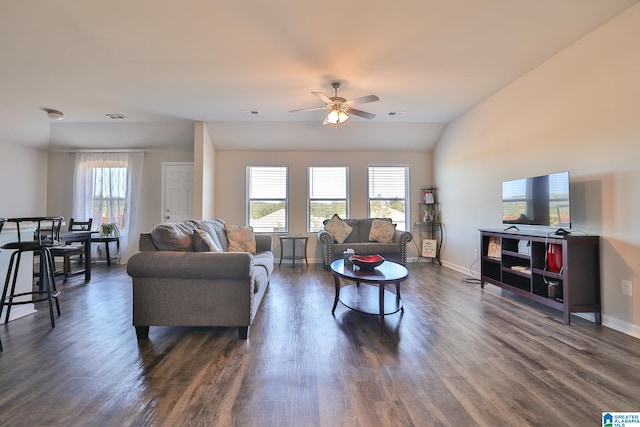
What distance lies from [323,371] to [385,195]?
4.58 meters

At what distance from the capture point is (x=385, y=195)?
586 centimetres

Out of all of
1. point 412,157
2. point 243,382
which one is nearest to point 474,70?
point 412,157

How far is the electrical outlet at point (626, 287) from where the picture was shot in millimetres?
2287

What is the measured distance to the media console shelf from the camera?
8.16ft

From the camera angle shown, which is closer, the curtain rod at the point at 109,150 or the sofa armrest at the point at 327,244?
the sofa armrest at the point at 327,244

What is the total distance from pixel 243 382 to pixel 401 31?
Answer: 10.0 ft

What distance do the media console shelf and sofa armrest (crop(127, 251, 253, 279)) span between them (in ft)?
9.47

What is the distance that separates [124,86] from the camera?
11.7ft

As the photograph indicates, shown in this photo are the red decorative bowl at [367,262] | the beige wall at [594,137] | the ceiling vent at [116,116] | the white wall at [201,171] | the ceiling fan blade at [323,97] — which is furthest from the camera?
the white wall at [201,171]

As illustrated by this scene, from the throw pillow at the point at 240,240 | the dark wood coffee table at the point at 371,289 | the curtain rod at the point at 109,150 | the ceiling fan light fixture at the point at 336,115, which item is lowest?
the dark wood coffee table at the point at 371,289

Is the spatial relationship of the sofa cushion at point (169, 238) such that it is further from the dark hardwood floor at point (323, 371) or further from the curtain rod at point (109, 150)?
the curtain rod at point (109, 150)

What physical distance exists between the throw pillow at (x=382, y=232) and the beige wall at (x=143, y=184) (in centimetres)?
424

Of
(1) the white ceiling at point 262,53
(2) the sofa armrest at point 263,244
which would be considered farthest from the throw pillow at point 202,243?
(1) the white ceiling at point 262,53

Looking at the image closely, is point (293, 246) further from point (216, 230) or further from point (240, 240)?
point (216, 230)
